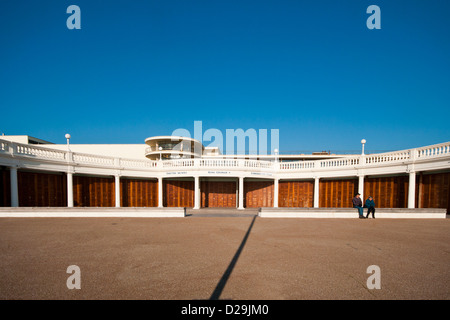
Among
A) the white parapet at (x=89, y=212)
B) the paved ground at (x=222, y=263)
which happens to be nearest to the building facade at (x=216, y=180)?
the white parapet at (x=89, y=212)

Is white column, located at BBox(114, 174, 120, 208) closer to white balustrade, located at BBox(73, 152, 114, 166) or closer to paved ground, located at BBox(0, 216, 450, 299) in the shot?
white balustrade, located at BBox(73, 152, 114, 166)

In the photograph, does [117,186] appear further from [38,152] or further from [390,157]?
[390,157]

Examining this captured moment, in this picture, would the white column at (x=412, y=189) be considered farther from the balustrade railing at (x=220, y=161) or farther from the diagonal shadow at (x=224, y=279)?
the diagonal shadow at (x=224, y=279)

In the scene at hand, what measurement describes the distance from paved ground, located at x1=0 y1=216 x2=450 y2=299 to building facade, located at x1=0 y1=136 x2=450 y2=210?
6.83 meters

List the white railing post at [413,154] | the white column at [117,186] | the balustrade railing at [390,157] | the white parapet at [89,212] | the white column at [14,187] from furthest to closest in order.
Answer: the white column at [117,186], the balustrade railing at [390,157], the white railing post at [413,154], the white column at [14,187], the white parapet at [89,212]

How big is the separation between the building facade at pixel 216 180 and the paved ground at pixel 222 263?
6.83 metres

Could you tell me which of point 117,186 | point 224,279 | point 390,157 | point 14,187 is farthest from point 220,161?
point 224,279

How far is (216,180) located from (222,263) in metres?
16.6

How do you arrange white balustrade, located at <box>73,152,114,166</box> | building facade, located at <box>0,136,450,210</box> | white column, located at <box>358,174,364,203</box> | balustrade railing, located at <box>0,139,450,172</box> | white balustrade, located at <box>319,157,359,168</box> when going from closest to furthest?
1. balustrade railing, located at <box>0,139,450,172</box>
2. building facade, located at <box>0,136,450,210</box>
3. white balustrade, located at <box>73,152,114,166</box>
4. white column, located at <box>358,174,364,203</box>
5. white balustrade, located at <box>319,157,359,168</box>

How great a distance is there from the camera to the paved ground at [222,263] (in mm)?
3666

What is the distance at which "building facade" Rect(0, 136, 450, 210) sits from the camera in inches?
525

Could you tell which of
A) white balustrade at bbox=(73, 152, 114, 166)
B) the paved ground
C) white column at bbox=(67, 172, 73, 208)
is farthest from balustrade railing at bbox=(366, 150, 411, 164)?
white column at bbox=(67, 172, 73, 208)

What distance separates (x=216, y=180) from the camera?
2150 cm
